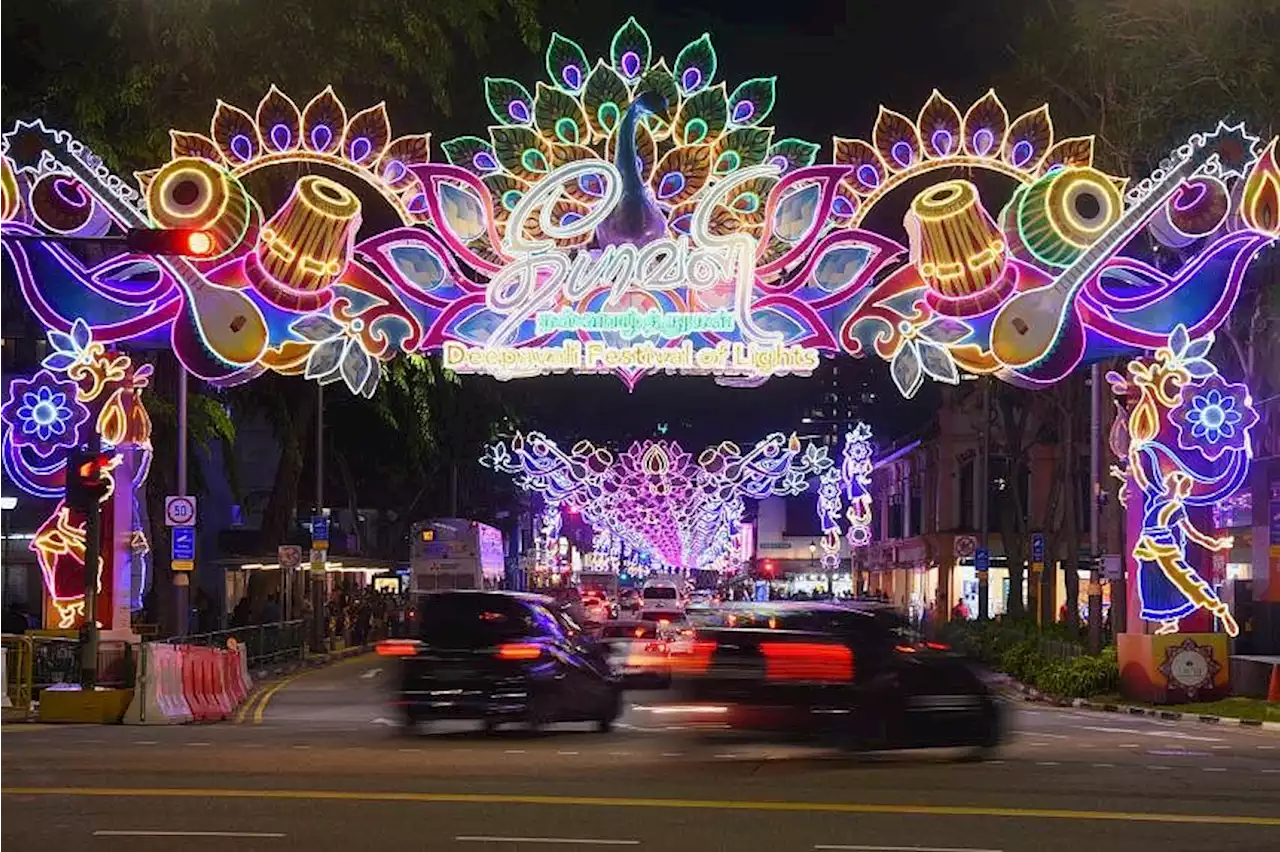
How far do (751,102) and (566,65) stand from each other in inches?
120

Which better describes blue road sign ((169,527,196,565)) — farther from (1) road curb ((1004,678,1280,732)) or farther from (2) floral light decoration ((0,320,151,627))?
(1) road curb ((1004,678,1280,732))

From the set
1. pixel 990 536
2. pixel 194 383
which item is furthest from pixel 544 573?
pixel 194 383

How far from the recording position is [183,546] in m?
36.3

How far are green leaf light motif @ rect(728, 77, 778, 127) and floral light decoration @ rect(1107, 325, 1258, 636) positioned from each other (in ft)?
24.2

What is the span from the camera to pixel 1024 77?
38406 millimetres

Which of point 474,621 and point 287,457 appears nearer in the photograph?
point 474,621

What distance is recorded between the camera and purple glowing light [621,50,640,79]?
29.8 m

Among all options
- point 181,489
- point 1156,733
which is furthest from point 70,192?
point 1156,733

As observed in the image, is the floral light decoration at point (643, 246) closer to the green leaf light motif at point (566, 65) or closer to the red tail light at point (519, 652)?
the green leaf light motif at point (566, 65)

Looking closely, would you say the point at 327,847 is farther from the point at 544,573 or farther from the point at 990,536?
the point at 544,573

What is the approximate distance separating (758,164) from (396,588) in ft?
206

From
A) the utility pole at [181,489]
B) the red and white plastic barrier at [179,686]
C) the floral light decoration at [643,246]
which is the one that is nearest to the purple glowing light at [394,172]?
the floral light decoration at [643,246]

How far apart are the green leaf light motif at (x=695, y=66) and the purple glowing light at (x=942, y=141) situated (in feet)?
12.4

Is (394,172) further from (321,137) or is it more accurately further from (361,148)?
(321,137)
